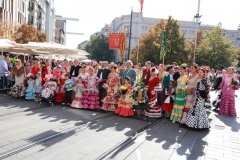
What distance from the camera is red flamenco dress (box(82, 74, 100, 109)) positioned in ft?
32.3

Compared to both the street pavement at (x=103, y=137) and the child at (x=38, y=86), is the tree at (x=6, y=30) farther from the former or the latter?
the street pavement at (x=103, y=137)

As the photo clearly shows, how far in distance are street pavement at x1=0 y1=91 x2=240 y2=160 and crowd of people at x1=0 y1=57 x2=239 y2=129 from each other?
552mm

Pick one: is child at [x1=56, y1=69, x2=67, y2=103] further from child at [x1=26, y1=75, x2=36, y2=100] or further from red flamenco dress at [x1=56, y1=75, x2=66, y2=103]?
child at [x1=26, y1=75, x2=36, y2=100]

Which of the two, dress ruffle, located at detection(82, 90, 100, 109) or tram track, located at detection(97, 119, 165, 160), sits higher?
dress ruffle, located at detection(82, 90, 100, 109)

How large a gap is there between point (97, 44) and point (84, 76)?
205 ft

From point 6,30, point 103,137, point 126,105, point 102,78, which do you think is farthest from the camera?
point 6,30

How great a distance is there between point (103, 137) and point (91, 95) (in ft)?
12.9

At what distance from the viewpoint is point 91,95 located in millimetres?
10008

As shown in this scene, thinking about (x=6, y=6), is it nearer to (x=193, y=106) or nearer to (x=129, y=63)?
(x=129, y=63)

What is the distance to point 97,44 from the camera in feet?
235

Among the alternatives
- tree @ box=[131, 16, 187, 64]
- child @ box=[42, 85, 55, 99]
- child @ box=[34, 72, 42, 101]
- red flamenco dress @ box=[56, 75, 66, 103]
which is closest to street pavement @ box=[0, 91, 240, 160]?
child @ box=[42, 85, 55, 99]

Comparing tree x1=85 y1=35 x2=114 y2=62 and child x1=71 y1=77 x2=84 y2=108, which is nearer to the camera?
child x1=71 y1=77 x2=84 y2=108

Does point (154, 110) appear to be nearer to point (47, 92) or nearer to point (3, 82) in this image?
point (47, 92)

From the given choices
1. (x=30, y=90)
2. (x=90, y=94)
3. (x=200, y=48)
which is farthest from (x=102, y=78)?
(x=200, y=48)
